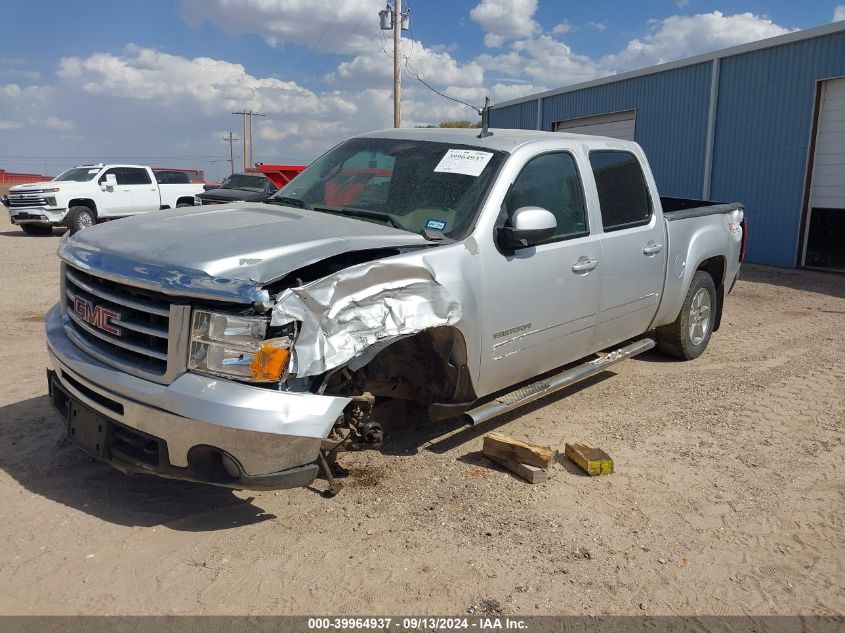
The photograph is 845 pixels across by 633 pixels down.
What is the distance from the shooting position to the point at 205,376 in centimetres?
305

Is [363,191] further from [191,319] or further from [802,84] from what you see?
[802,84]

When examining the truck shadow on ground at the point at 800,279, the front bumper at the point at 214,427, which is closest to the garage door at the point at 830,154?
the truck shadow on ground at the point at 800,279

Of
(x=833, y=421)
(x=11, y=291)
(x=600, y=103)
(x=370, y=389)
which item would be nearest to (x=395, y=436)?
(x=370, y=389)

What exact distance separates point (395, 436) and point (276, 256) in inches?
72.3

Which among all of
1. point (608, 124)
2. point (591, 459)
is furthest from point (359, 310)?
point (608, 124)

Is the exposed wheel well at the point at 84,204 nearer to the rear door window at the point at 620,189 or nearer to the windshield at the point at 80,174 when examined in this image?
the windshield at the point at 80,174

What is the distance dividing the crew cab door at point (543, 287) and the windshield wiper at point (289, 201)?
4.29ft

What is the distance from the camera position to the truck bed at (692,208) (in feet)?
19.9

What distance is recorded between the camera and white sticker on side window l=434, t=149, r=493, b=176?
14.1ft

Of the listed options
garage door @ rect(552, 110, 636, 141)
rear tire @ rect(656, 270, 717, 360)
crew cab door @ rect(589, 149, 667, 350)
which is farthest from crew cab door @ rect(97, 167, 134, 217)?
crew cab door @ rect(589, 149, 667, 350)

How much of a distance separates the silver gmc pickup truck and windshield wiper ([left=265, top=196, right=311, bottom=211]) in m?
0.03

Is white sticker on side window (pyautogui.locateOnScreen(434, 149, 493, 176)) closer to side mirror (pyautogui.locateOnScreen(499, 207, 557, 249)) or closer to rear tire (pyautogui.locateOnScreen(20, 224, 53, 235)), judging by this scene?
side mirror (pyautogui.locateOnScreen(499, 207, 557, 249))

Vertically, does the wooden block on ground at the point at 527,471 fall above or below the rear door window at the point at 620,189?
below

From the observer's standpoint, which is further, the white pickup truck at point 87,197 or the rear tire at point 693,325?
the white pickup truck at point 87,197
